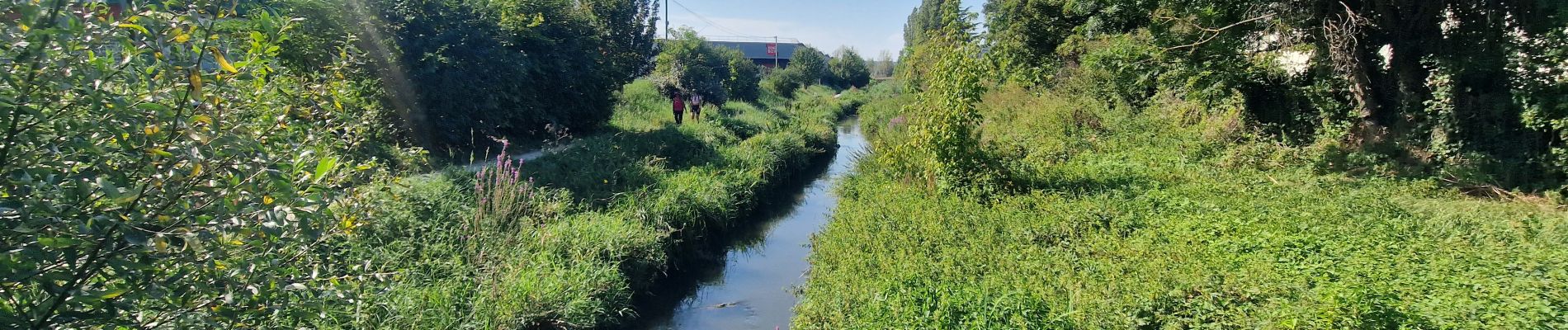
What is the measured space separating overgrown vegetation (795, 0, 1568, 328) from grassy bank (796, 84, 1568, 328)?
0.9 inches

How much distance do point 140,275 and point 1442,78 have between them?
11009 mm

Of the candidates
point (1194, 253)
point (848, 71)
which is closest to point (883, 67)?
point (848, 71)

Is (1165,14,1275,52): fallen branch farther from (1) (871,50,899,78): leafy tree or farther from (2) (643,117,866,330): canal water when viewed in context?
(1) (871,50,899,78): leafy tree

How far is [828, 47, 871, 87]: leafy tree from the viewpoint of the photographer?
196 feet

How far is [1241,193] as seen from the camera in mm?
7828

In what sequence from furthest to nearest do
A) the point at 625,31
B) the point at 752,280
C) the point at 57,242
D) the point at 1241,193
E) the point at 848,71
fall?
1. the point at 848,71
2. the point at 625,31
3. the point at 752,280
4. the point at 1241,193
5. the point at 57,242

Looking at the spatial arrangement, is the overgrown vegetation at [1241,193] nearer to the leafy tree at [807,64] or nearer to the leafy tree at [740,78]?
the leafy tree at [740,78]

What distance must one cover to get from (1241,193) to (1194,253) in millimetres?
2389

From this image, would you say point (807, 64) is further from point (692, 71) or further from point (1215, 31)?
point (1215, 31)

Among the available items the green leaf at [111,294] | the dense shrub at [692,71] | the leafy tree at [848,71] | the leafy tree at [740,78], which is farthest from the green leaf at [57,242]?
the leafy tree at [848,71]

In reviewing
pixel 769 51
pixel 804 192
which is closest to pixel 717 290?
pixel 804 192

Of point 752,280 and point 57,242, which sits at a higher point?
point 57,242

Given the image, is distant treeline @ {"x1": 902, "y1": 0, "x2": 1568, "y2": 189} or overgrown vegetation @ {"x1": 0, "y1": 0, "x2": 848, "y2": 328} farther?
distant treeline @ {"x1": 902, "y1": 0, "x2": 1568, "y2": 189}

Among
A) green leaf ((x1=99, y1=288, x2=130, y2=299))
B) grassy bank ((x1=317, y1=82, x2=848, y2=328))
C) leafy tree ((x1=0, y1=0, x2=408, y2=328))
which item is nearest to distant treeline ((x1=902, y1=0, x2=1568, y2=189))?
grassy bank ((x1=317, y1=82, x2=848, y2=328))
